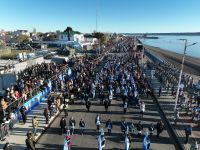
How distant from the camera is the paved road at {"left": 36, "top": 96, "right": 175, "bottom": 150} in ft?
53.8

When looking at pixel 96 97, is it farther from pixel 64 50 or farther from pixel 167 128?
pixel 64 50

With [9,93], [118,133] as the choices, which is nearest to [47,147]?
[118,133]

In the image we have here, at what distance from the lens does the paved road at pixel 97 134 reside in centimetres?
1641

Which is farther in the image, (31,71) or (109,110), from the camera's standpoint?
(31,71)

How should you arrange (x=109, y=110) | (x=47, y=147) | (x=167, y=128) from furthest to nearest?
(x=109, y=110) → (x=167, y=128) → (x=47, y=147)

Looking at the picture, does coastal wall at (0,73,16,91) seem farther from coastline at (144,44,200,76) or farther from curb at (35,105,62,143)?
coastline at (144,44,200,76)

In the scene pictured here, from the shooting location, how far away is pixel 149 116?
883 inches

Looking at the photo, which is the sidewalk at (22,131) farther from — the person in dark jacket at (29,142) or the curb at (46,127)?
the person in dark jacket at (29,142)

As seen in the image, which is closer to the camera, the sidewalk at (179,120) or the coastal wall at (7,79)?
the sidewalk at (179,120)

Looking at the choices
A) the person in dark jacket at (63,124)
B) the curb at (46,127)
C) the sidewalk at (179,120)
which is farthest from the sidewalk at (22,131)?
the sidewalk at (179,120)

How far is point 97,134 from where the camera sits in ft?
59.9

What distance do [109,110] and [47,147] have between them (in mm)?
8960

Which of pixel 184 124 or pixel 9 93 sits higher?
pixel 9 93

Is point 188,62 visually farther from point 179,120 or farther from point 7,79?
point 179,120
